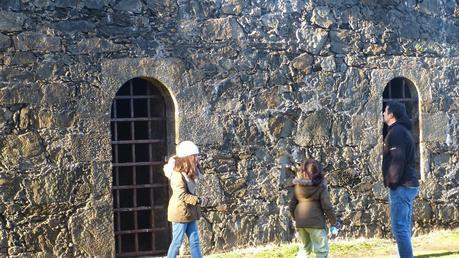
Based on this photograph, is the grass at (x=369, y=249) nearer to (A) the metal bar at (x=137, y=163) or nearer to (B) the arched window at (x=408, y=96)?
(B) the arched window at (x=408, y=96)

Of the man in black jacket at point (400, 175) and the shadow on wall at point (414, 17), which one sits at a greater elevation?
the shadow on wall at point (414, 17)

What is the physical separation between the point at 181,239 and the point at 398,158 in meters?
2.14

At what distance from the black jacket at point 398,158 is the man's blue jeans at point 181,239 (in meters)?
1.87

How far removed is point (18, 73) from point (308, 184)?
10.2 feet

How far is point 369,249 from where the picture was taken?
925 centimetres

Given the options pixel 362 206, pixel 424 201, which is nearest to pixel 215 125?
pixel 362 206

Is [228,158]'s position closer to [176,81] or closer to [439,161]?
[176,81]

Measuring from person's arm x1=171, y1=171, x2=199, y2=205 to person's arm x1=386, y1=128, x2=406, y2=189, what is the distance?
1.84 metres

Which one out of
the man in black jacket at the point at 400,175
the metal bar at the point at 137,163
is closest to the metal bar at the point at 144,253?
the metal bar at the point at 137,163

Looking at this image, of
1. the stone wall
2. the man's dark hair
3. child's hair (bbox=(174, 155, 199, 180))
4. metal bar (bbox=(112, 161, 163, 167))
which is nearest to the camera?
child's hair (bbox=(174, 155, 199, 180))

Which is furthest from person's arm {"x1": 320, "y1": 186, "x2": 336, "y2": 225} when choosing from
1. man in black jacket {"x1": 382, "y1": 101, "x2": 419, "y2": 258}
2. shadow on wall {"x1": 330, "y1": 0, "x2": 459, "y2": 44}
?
shadow on wall {"x1": 330, "y1": 0, "x2": 459, "y2": 44}

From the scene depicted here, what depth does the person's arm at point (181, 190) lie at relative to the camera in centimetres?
715

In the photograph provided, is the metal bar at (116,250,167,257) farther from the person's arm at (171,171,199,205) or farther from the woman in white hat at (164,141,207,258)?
the person's arm at (171,171,199,205)

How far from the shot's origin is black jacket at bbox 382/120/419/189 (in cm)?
754
